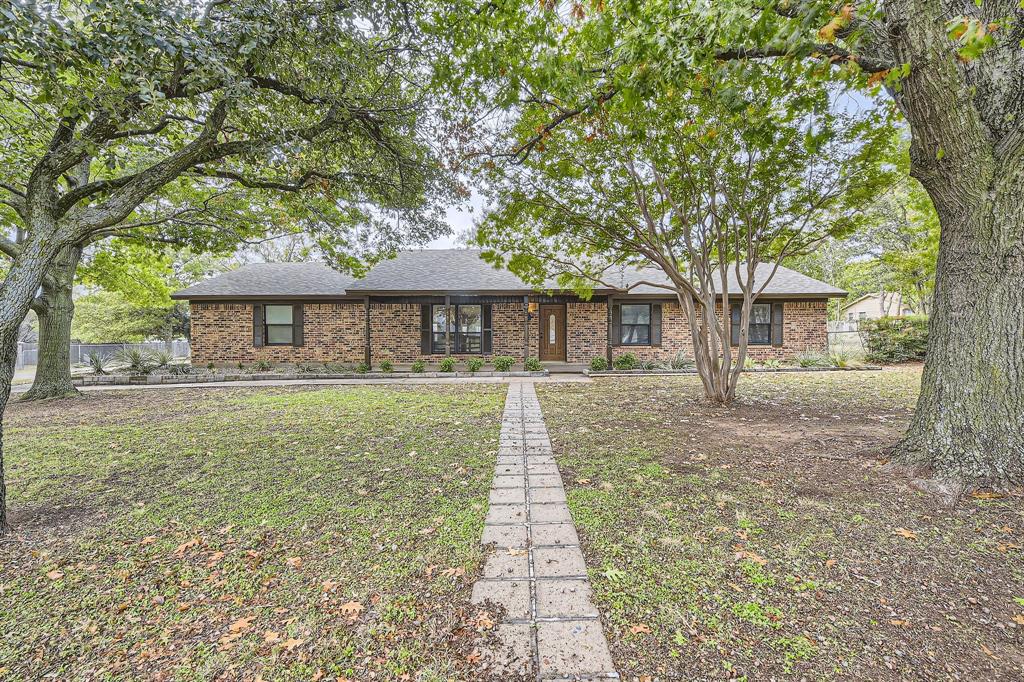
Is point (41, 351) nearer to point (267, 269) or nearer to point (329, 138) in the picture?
point (267, 269)

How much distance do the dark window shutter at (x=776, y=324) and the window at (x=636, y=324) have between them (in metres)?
4.15

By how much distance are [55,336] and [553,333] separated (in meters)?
12.3

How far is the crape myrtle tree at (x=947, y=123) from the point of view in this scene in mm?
3051

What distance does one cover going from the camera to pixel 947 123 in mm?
3391

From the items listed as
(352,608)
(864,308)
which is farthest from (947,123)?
(864,308)

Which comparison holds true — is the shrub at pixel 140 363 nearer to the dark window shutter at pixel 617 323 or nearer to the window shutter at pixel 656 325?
the dark window shutter at pixel 617 323

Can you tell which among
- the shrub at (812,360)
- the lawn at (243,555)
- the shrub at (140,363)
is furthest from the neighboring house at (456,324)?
the lawn at (243,555)

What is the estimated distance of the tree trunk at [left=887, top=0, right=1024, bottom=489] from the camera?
3293 mm

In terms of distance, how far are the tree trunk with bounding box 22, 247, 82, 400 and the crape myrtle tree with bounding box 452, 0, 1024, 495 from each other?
1094cm

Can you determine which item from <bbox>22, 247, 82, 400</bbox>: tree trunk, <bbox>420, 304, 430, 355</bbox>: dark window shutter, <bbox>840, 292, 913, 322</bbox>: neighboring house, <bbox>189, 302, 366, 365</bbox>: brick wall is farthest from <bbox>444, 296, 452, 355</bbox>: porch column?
<bbox>840, 292, 913, 322</bbox>: neighboring house

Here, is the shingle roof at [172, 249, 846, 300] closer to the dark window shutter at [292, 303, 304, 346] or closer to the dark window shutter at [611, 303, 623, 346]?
the dark window shutter at [292, 303, 304, 346]

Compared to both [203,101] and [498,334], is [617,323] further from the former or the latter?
[203,101]

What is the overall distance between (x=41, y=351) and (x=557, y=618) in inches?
480

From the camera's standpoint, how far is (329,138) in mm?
5539
